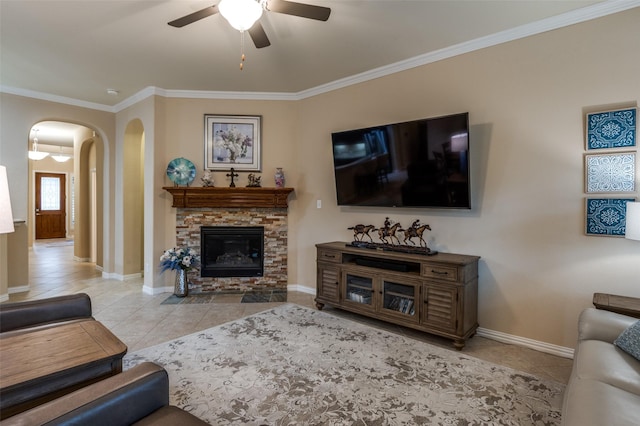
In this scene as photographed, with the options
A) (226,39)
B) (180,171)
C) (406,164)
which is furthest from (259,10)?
(180,171)

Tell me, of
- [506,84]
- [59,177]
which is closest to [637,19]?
[506,84]

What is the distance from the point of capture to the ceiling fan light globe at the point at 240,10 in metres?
1.92

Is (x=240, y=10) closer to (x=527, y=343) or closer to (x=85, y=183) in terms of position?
(x=527, y=343)

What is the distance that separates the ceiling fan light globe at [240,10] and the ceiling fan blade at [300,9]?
0.91 feet

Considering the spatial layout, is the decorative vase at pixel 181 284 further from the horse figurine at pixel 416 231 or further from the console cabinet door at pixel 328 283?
the horse figurine at pixel 416 231

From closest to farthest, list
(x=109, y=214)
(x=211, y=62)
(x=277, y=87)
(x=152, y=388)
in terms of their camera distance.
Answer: (x=152, y=388)
(x=211, y=62)
(x=277, y=87)
(x=109, y=214)

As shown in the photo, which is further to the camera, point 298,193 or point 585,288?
point 298,193

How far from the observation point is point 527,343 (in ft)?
A: 9.62

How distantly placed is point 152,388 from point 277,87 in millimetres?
4017

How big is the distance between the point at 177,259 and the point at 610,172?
4670 mm

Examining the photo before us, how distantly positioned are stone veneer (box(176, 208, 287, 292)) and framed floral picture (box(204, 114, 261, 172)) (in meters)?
0.66

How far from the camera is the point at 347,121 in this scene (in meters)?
4.21

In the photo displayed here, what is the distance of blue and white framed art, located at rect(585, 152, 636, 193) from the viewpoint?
247cm

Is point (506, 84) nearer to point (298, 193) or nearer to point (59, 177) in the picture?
point (298, 193)
